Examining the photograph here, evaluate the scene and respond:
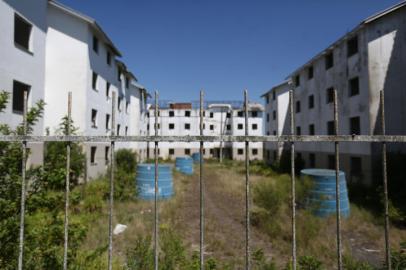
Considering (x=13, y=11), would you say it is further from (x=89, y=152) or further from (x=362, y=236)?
(x=362, y=236)

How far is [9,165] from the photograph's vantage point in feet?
9.05

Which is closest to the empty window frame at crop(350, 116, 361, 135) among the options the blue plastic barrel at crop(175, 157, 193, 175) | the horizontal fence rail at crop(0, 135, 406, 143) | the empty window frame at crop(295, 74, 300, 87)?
the empty window frame at crop(295, 74, 300, 87)

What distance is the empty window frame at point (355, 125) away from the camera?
14.7 m

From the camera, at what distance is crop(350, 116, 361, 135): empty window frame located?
48.4ft

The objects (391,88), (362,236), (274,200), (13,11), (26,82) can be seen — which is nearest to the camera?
(362,236)

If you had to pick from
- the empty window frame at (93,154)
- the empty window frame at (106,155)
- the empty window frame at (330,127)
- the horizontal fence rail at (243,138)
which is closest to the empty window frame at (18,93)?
the empty window frame at (93,154)

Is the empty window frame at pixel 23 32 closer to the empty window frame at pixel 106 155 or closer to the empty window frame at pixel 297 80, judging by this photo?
the empty window frame at pixel 106 155

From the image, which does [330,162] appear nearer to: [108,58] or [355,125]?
[355,125]

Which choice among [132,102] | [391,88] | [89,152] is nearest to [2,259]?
[89,152]

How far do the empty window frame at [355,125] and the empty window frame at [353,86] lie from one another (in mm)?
1653

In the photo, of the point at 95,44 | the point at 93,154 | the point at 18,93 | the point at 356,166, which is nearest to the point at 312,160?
the point at 356,166

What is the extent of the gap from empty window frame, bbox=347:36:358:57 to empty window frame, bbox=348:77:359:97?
1.75 meters

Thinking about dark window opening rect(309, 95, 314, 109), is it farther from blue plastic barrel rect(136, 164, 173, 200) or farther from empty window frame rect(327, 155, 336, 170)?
blue plastic barrel rect(136, 164, 173, 200)

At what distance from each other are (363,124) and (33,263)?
16557 mm
